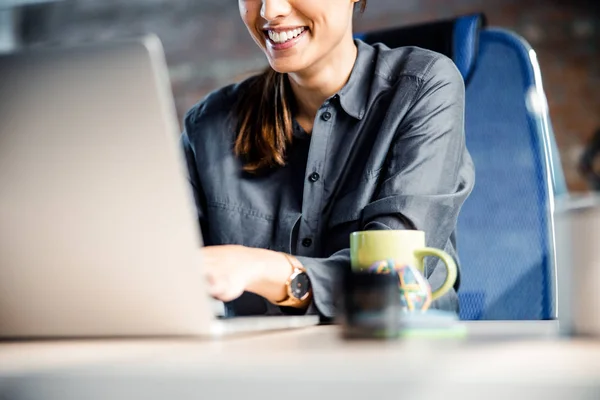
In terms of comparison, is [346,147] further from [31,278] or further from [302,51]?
[31,278]

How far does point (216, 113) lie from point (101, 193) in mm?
1010

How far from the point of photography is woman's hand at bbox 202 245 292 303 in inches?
30.0

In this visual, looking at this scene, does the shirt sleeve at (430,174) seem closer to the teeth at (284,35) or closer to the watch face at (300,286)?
the watch face at (300,286)

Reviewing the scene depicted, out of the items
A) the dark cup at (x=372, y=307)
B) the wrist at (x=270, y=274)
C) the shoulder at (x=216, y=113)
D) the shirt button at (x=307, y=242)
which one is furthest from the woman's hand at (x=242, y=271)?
the shoulder at (x=216, y=113)

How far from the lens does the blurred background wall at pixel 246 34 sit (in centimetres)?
346

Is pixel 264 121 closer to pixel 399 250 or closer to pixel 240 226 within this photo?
pixel 240 226

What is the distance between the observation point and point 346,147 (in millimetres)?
1373

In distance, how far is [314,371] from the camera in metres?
0.36

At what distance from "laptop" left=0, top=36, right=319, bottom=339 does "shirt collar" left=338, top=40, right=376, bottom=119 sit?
86 cm

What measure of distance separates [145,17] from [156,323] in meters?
3.94

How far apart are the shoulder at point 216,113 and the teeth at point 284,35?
0.69ft

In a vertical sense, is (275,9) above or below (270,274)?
above

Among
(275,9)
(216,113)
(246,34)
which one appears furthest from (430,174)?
(246,34)

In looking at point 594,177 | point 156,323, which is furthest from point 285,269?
point 594,177
